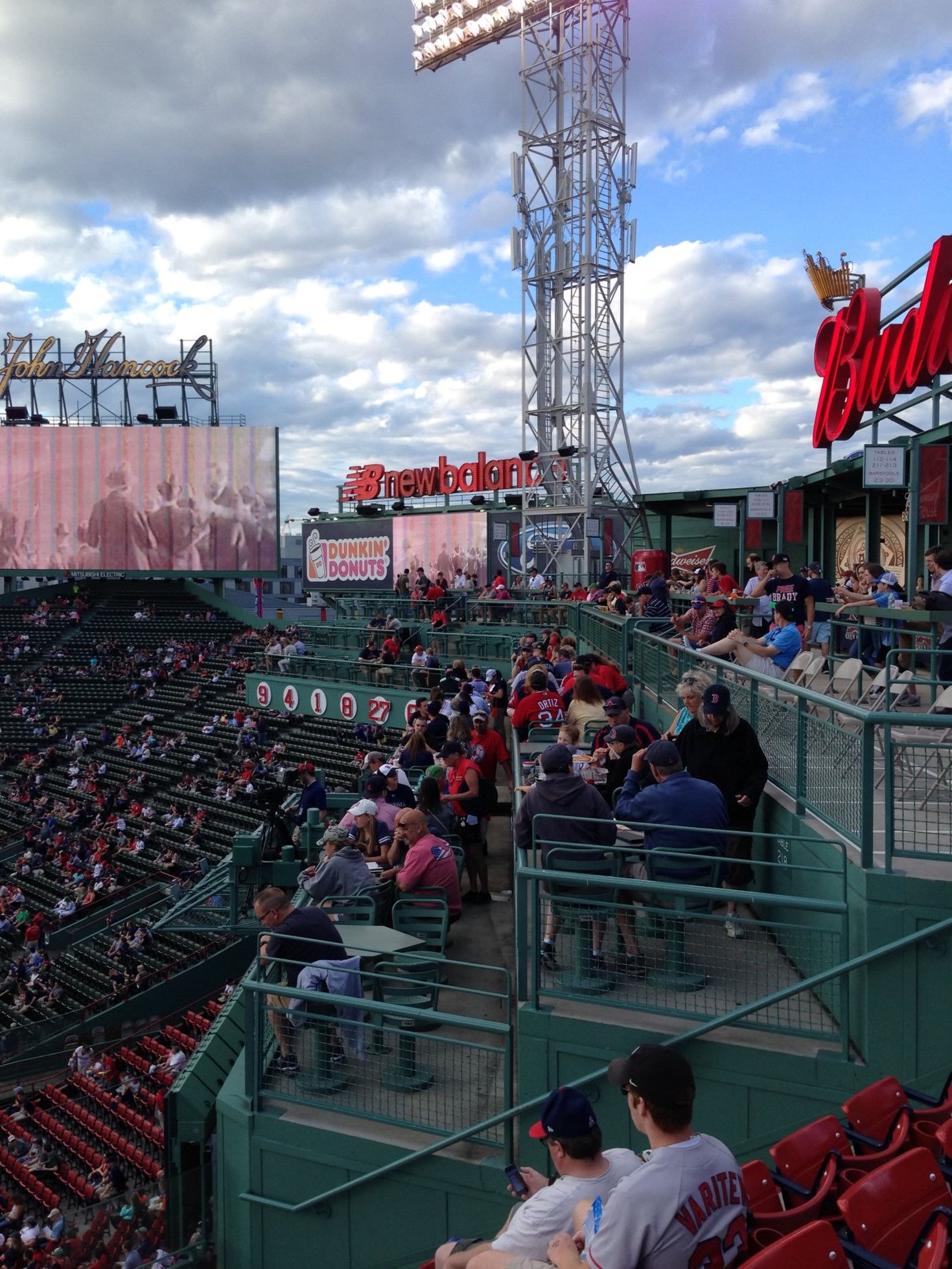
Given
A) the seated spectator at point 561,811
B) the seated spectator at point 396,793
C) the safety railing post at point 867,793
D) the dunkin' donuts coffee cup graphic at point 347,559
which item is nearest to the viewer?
the safety railing post at point 867,793

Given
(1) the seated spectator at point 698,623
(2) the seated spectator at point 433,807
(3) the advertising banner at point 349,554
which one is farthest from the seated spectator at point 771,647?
(3) the advertising banner at point 349,554

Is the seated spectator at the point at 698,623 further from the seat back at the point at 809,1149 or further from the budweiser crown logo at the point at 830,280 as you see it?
the budweiser crown logo at the point at 830,280

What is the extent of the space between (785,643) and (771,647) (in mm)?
144

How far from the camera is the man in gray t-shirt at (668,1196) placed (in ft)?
8.86

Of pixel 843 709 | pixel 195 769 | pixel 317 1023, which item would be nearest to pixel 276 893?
pixel 317 1023

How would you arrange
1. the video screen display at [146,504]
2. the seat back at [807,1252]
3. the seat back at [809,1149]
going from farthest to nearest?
the video screen display at [146,504], the seat back at [809,1149], the seat back at [807,1252]

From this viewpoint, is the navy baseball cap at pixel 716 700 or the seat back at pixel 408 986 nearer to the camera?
the navy baseball cap at pixel 716 700

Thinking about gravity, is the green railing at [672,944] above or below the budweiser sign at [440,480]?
below

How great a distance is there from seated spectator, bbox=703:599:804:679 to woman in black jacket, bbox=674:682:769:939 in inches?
94.2

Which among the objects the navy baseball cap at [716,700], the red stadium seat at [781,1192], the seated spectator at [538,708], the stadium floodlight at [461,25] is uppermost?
the stadium floodlight at [461,25]

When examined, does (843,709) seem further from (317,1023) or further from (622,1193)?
(317,1023)

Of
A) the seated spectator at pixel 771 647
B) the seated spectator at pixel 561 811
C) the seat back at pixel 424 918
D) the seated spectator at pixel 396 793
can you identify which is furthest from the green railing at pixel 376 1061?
the seated spectator at pixel 771 647

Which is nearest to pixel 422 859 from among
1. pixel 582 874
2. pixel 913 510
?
pixel 582 874

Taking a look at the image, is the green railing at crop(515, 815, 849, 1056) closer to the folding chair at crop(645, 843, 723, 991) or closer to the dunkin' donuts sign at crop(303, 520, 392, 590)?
the folding chair at crop(645, 843, 723, 991)
